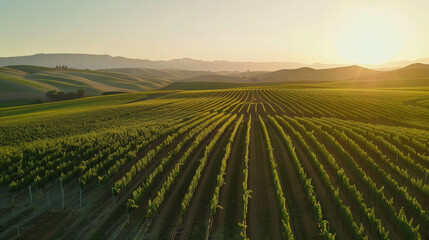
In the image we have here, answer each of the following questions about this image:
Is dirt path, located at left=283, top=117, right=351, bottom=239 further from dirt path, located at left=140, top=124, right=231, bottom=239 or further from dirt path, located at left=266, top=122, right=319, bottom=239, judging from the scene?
dirt path, located at left=140, top=124, right=231, bottom=239

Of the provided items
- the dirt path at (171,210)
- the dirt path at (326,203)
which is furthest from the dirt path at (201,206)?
the dirt path at (326,203)

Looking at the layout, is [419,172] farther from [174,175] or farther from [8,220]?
[8,220]

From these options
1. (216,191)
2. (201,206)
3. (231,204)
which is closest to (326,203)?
(231,204)

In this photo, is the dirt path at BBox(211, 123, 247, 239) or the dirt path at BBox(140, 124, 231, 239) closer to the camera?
the dirt path at BBox(211, 123, 247, 239)

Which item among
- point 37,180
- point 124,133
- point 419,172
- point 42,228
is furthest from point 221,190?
point 124,133

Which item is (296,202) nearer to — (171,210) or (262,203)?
(262,203)

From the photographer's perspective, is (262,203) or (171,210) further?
(262,203)

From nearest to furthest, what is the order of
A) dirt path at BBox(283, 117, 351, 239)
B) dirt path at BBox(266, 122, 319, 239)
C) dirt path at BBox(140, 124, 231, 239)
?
dirt path at BBox(283, 117, 351, 239) < dirt path at BBox(266, 122, 319, 239) < dirt path at BBox(140, 124, 231, 239)

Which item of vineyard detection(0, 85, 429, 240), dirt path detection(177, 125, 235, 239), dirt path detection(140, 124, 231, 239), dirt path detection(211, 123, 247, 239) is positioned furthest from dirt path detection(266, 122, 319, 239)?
dirt path detection(140, 124, 231, 239)
